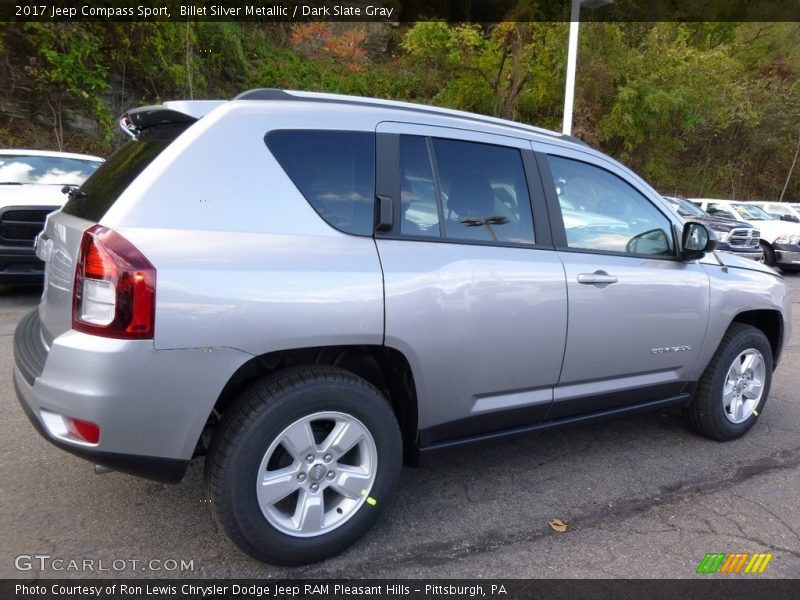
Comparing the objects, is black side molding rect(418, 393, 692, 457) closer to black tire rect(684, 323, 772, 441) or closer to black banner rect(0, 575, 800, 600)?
black tire rect(684, 323, 772, 441)

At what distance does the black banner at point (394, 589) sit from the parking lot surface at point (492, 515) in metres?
0.05

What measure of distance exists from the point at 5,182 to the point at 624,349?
7.73m

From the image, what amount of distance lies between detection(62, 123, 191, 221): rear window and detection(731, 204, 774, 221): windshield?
16186mm

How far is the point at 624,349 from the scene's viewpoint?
3.48m

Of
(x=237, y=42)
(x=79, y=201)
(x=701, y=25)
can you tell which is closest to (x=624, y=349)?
(x=79, y=201)

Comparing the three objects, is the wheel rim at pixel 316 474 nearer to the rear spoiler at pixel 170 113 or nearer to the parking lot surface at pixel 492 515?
the parking lot surface at pixel 492 515

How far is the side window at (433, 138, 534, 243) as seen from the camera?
3033 millimetres

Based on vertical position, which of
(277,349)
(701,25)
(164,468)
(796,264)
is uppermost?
(701,25)

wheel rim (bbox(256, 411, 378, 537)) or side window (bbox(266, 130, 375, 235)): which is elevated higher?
side window (bbox(266, 130, 375, 235))

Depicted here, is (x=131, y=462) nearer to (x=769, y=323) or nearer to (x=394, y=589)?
(x=394, y=589)

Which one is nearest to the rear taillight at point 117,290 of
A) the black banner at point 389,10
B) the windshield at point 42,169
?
the windshield at point 42,169

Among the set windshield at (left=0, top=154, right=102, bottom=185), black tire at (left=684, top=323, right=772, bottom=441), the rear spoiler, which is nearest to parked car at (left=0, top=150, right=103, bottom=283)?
windshield at (left=0, top=154, right=102, bottom=185)

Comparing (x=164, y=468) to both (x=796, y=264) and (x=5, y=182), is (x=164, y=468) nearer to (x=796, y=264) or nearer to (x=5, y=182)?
(x=5, y=182)

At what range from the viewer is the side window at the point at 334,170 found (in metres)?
2.63
